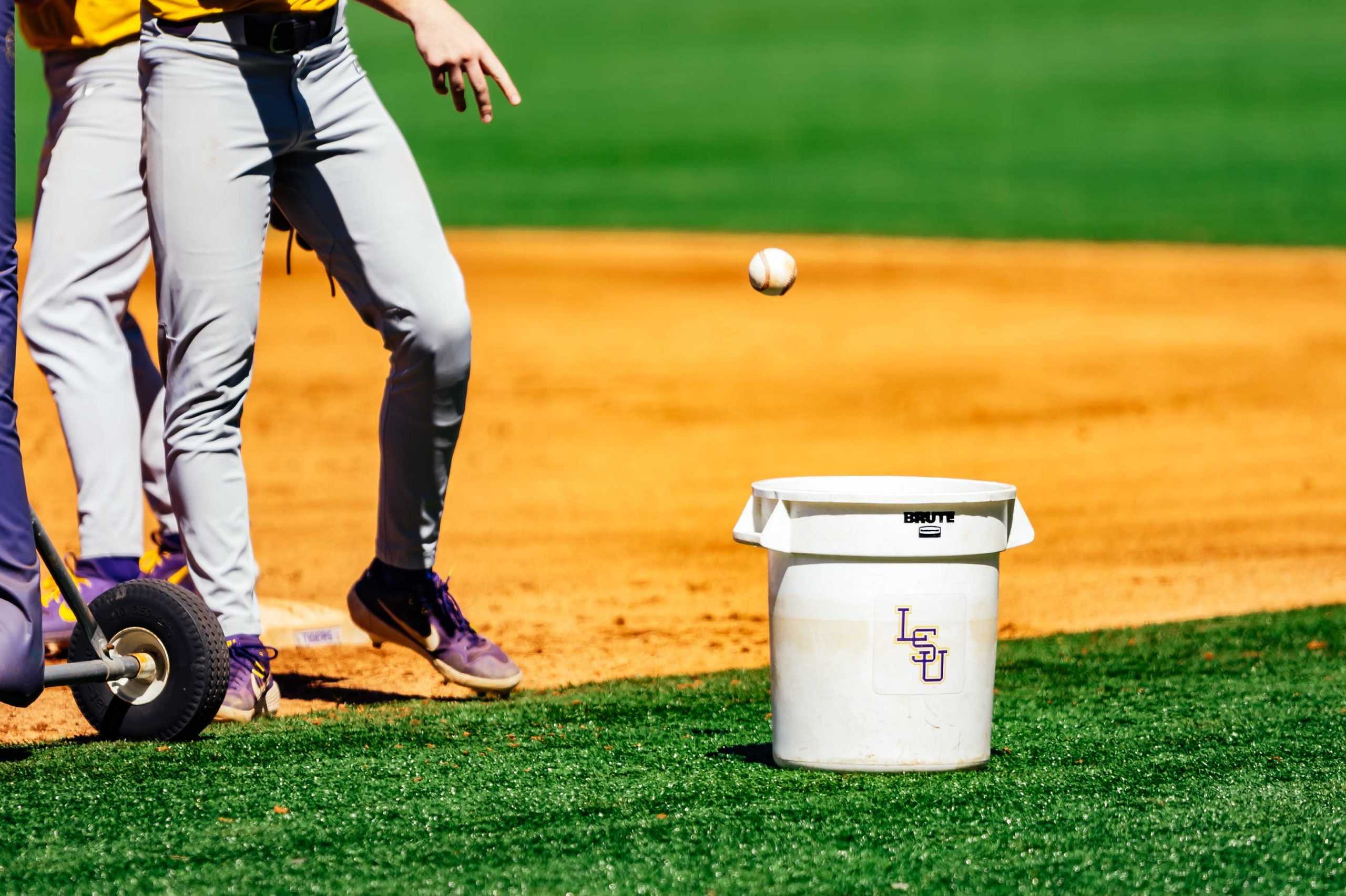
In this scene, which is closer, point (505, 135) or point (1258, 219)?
point (1258, 219)

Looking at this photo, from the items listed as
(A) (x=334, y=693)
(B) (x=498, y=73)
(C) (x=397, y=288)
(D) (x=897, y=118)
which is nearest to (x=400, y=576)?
(A) (x=334, y=693)

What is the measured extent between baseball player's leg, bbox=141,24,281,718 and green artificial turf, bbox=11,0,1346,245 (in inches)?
578

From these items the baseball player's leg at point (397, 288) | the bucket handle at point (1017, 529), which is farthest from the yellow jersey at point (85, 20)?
the bucket handle at point (1017, 529)

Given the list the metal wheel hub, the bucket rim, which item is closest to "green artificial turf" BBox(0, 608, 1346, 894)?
the metal wheel hub

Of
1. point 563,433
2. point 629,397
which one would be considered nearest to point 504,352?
point 629,397

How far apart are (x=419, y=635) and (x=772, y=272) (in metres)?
1.25

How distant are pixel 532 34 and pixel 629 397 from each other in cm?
2776

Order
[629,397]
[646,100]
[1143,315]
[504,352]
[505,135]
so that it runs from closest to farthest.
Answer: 1. [629,397]
2. [504,352]
3. [1143,315]
4. [505,135]
5. [646,100]

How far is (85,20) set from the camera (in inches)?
194

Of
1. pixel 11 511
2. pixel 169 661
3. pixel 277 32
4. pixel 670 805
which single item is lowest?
pixel 670 805

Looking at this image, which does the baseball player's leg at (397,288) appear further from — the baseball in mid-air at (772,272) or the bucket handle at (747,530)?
the bucket handle at (747,530)

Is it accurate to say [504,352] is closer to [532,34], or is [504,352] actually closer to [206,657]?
[206,657]

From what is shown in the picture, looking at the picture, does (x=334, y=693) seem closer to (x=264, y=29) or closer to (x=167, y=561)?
(x=167, y=561)

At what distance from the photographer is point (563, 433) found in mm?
9727
